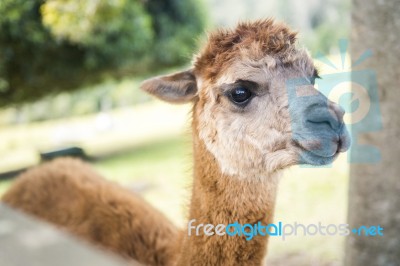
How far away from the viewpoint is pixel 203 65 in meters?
1.66

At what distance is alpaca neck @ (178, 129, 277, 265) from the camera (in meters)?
1.58

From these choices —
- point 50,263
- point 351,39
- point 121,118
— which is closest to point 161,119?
point 121,118

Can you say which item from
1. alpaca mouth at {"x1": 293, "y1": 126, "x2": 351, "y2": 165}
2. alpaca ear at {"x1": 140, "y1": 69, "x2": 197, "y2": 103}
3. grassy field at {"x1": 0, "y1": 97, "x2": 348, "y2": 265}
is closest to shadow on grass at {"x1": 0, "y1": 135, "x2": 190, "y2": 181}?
grassy field at {"x1": 0, "y1": 97, "x2": 348, "y2": 265}

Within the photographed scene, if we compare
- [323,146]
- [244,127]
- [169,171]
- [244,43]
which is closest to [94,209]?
[244,127]

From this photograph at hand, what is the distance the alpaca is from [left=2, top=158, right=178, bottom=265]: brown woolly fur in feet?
0.55

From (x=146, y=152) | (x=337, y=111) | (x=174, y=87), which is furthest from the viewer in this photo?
(x=146, y=152)

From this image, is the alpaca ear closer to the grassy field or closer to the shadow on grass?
the grassy field

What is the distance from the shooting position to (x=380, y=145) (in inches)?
67.1

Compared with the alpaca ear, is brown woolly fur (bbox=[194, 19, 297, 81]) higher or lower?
higher

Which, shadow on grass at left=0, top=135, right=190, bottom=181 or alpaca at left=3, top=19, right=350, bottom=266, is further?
shadow on grass at left=0, top=135, right=190, bottom=181

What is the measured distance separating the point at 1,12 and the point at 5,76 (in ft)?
1.75

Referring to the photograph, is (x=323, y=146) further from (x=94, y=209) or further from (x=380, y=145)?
(x=94, y=209)

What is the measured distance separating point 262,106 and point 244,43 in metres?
0.23

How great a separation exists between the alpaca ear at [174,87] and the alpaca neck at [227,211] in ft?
0.70
